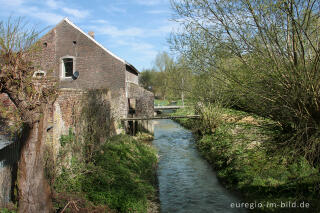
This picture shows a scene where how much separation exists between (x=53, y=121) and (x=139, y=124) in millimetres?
11776

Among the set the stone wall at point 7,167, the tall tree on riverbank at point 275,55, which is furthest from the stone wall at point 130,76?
the stone wall at point 7,167

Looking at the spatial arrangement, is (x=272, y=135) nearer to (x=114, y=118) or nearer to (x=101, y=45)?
(x=114, y=118)

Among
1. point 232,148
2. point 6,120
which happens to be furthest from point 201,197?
point 6,120

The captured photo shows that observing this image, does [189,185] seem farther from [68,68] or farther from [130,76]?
[68,68]

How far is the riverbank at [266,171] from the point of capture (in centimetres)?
598

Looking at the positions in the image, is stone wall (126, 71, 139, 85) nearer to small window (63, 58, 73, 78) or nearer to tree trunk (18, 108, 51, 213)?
small window (63, 58, 73, 78)

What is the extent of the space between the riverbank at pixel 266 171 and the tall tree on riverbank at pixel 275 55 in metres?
0.42

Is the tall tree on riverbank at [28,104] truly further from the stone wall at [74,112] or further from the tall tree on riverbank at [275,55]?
the tall tree on riverbank at [275,55]

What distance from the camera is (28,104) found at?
15.6 feet

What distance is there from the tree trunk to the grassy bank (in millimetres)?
586

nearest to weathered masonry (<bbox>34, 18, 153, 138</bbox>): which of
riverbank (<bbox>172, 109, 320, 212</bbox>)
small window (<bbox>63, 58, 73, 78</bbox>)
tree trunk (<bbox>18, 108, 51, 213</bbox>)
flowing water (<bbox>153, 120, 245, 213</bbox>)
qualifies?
small window (<bbox>63, 58, 73, 78</bbox>)

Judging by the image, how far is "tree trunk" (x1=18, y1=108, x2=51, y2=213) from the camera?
4922 millimetres

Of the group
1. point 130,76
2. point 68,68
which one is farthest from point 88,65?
point 130,76

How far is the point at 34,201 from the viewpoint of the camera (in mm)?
5008
